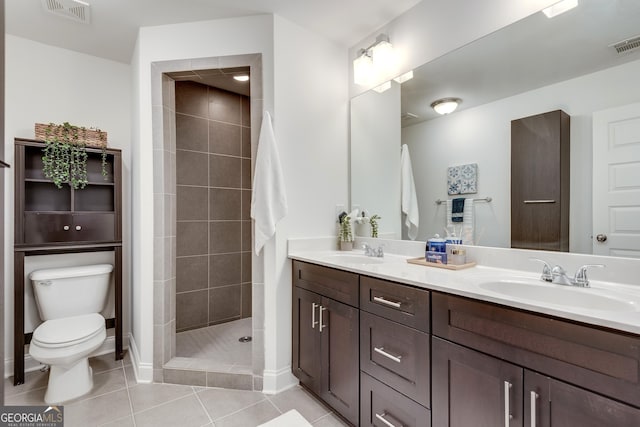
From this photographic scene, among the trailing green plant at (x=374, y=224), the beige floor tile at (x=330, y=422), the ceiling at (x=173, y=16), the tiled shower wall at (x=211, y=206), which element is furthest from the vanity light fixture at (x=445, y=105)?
the tiled shower wall at (x=211, y=206)

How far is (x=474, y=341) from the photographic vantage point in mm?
1052

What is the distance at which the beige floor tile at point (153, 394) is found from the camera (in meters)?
1.84

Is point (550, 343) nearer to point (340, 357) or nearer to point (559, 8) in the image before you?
point (340, 357)

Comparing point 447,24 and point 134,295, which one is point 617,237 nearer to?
point 447,24

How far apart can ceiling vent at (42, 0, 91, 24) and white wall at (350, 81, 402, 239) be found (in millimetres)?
1873

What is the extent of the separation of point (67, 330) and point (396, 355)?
2.03 metres

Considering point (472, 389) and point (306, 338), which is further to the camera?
point (306, 338)

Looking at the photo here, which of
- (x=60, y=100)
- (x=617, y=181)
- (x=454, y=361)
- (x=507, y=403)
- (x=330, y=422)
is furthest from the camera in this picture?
(x=60, y=100)

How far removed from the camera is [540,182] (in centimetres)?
144

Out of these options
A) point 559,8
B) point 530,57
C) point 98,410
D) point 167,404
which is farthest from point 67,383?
point 559,8

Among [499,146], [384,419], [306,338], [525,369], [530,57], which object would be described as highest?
[530,57]

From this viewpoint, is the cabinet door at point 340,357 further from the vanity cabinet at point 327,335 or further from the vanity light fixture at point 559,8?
the vanity light fixture at point 559,8

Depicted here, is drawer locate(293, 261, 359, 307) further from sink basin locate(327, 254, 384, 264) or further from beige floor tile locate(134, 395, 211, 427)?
beige floor tile locate(134, 395, 211, 427)

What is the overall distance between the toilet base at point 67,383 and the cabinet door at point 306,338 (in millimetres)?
1364
